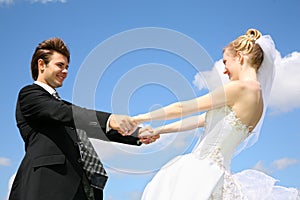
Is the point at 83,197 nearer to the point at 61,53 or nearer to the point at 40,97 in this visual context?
the point at 40,97

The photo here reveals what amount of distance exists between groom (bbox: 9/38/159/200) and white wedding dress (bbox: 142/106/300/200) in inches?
18.3

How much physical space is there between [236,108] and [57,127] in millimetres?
1362

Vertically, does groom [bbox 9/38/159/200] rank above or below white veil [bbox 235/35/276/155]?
below

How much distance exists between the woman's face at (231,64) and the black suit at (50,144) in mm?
1021

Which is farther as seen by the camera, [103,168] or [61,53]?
[61,53]

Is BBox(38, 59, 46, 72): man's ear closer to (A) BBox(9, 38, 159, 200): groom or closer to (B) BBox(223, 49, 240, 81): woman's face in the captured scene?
(A) BBox(9, 38, 159, 200): groom

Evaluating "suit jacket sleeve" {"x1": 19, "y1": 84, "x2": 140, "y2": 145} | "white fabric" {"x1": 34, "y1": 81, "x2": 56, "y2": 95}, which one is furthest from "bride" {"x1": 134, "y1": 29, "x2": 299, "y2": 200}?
"white fabric" {"x1": 34, "y1": 81, "x2": 56, "y2": 95}

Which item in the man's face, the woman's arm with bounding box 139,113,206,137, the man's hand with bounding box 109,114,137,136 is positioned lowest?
the man's hand with bounding box 109,114,137,136

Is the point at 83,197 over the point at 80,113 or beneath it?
beneath

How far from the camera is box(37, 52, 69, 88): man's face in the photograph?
3934mm

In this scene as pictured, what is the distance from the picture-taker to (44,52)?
3.98 meters

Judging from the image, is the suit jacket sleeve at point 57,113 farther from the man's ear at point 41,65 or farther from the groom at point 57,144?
the man's ear at point 41,65

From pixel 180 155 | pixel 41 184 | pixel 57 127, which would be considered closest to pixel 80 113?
pixel 57 127

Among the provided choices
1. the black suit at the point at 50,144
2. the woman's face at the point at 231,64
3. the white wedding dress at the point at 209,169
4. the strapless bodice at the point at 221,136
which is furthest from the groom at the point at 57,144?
the woman's face at the point at 231,64
